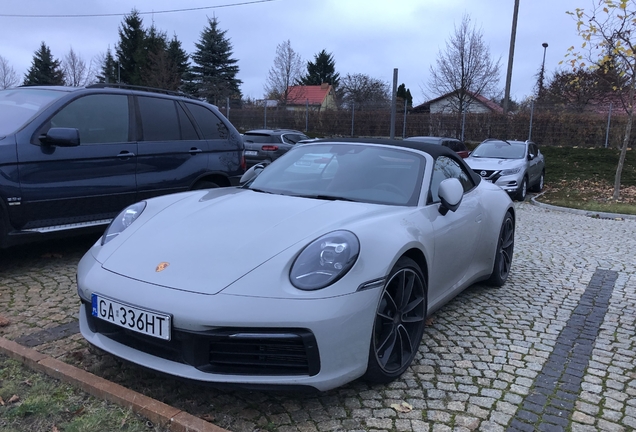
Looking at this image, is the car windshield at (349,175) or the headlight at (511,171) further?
the headlight at (511,171)

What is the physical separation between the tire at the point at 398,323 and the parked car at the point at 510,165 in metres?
9.63

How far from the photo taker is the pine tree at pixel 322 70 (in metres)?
62.2

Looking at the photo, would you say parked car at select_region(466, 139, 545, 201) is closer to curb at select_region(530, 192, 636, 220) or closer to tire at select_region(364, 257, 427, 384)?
curb at select_region(530, 192, 636, 220)

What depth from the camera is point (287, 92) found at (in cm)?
3984

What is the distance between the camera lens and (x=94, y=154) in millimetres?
5020

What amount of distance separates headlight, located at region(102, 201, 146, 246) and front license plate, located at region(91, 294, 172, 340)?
0.67 metres

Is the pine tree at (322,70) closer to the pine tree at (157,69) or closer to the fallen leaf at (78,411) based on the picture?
the pine tree at (157,69)

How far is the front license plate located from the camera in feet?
7.88

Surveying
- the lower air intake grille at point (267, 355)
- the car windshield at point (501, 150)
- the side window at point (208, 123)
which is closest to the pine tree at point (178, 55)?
the car windshield at point (501, 150)

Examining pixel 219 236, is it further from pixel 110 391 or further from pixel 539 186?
pixel 539 186

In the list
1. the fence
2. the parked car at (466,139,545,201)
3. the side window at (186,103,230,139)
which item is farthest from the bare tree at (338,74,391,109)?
the side window at (186,103,230,139)

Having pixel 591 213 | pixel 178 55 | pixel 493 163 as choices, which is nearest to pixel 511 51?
pixel 493 163

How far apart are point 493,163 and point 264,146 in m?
6.04

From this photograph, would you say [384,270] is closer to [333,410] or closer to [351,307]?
[351,307]
